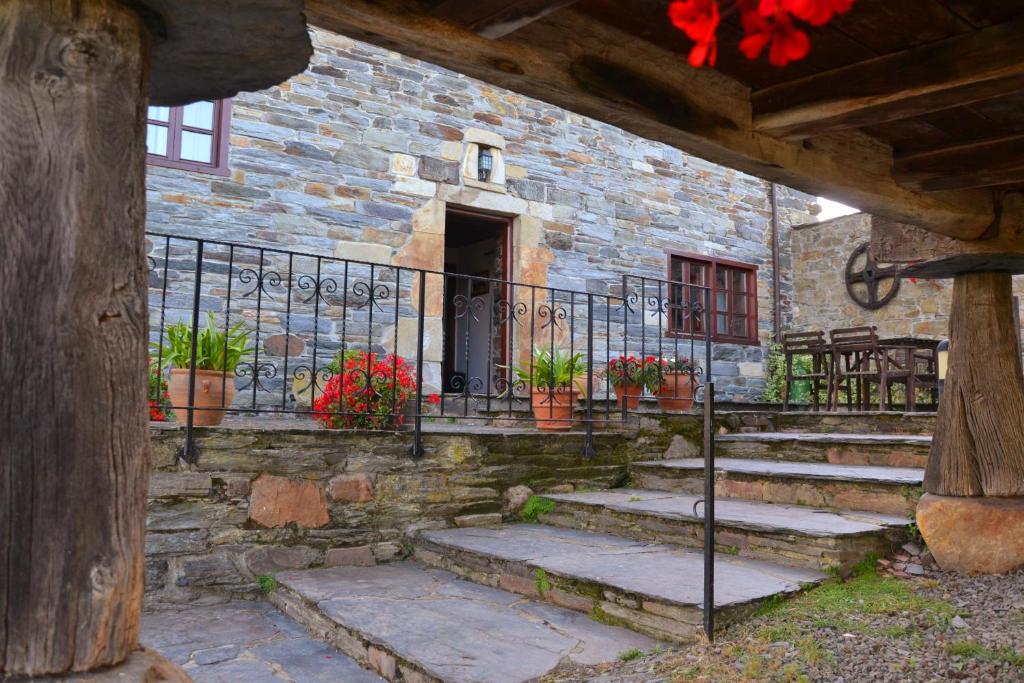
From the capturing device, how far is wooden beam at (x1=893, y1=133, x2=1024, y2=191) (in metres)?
2.86

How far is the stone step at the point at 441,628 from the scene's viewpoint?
2439 mm

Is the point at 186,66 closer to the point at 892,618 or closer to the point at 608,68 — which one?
the point at 608,68

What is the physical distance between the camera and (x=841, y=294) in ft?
30.9

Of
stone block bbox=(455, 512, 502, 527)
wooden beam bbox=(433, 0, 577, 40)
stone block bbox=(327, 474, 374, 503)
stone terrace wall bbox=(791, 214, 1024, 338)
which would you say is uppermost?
stone terrace wall bbox=(791, 214, 1024, 338)

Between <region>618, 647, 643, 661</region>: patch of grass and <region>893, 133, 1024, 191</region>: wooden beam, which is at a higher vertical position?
<region>893, 133, 1024, 191</region>: wooden beam

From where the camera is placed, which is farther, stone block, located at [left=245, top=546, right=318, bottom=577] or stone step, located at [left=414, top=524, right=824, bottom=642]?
stone block, located at [left=245, top=546, right=318, bottom=577]

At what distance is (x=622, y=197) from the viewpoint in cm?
841

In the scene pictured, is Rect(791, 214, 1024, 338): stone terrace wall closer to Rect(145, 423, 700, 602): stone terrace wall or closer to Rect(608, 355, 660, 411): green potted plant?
Answer: Rect(608, 355, 660, 411): green potted plant

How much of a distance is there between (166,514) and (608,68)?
270 centimetres

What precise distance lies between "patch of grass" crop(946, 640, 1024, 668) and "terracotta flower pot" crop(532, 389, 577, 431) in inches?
117

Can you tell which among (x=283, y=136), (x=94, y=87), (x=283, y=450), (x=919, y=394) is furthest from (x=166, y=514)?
(x=919, y=394)

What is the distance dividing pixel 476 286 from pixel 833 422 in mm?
5057

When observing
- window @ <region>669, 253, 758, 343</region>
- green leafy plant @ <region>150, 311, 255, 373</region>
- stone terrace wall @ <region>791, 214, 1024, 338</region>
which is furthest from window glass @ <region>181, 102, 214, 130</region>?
stone terrace wall @ <region>791, 214, 1024, 338</region>

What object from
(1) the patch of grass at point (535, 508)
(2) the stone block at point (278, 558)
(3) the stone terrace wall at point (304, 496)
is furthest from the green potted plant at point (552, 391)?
(2) the stone block at point (278, 558)
